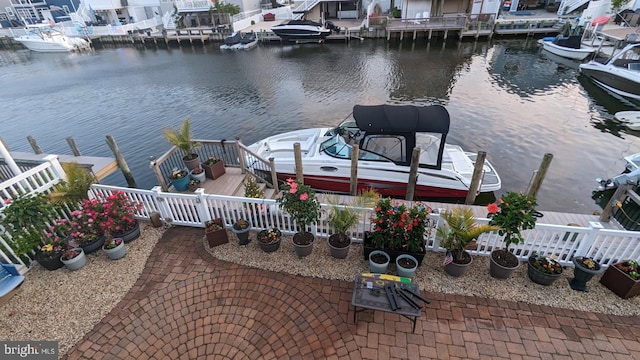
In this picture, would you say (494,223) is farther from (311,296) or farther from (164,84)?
(164,84)

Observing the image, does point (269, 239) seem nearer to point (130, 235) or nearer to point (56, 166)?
point (130, 235)

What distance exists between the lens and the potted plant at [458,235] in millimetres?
4949

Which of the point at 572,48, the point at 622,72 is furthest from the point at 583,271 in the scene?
the point at 572,48

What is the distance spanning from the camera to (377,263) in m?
5.21

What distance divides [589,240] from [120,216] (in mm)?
8619

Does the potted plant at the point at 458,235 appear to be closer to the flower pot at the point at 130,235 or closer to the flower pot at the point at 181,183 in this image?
the flower pot at the point at 130,235

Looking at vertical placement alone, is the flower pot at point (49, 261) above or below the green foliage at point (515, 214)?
below

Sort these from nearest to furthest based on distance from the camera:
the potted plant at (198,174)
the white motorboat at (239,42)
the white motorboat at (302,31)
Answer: the potted plant at (198,174) → the white motorboat at (302,31) → the white motorboat at (239,42)

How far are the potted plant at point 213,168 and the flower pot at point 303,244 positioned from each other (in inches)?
157

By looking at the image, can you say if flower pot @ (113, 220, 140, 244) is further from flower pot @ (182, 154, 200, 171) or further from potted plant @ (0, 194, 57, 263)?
flower pot @ (182, 154, 200, 171)

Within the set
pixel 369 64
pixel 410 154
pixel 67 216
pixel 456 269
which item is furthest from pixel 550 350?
pixel 369 64

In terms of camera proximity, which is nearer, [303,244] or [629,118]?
[303,244]

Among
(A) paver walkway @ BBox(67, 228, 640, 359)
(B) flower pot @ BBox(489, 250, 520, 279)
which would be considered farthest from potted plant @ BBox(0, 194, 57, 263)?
(B) flower pot @ BBox(489, 250, 520, 279)

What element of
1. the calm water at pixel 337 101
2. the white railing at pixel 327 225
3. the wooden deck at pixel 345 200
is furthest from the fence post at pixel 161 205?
the calm water at pixel 337 101
